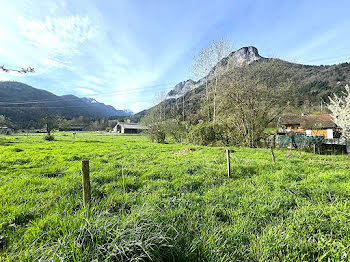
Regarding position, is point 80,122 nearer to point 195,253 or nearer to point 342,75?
point 195,253

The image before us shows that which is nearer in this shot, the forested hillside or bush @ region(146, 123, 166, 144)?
the forested hillside

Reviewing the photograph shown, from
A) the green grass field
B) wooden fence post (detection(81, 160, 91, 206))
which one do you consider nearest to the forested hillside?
the green grass field

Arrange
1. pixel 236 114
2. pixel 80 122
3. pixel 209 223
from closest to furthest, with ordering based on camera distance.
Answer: pixel 209 223
pixel 236 114
pixel 80 122

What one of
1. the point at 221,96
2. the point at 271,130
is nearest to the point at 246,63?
the point at 221,96

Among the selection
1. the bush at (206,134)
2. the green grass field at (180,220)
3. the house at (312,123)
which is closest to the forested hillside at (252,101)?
the bush at (206,134)

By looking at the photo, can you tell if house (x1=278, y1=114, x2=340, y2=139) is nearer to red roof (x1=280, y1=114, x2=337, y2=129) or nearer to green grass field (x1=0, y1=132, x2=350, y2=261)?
red roof (x1=280, y1=114, x2=337, y2=129)

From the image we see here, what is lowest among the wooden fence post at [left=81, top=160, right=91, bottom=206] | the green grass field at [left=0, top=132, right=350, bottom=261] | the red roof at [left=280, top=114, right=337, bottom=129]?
the green grass field at [left=0, top=132, right=350, bottom=261]

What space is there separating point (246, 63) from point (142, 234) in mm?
17978

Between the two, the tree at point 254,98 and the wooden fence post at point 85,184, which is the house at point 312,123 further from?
the wooden fence post at point 85,184

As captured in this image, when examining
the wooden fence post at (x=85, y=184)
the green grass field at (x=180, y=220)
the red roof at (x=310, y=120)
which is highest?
the red roof at (x=310, y=120)

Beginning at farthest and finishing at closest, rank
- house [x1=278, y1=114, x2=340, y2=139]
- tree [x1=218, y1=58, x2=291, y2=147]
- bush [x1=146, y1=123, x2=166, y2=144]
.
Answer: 1. house [x1=278, y1=114, x2=340, y2=139]
2. bush [x1=146, y1=123, x2=166, y2=144]
3. tree [x1=218, y1=58, x2=291, y2=147]

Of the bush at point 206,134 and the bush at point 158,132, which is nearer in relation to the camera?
the bush at point 206,134

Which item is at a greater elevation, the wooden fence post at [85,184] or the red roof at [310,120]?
the red roof at [310,120]

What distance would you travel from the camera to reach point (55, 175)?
4.68 meters
